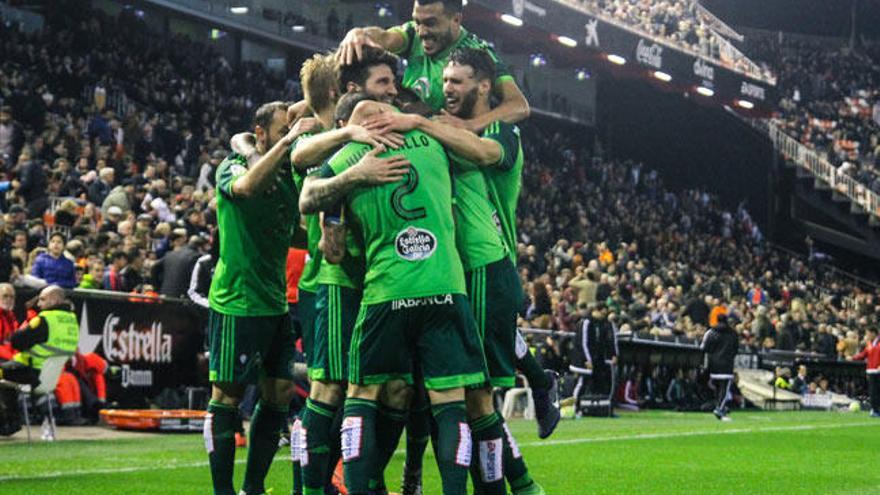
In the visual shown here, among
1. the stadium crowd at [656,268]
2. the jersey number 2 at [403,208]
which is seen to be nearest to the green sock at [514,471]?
the jersey number 2 at [403,208]

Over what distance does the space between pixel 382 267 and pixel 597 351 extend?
1590 cm

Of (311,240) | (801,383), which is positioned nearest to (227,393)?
(311,240)

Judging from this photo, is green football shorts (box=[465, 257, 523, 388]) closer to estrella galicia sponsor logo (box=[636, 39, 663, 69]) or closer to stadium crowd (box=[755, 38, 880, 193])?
estrella galicia sponsor logo (box=[636, 39, 663, 69])

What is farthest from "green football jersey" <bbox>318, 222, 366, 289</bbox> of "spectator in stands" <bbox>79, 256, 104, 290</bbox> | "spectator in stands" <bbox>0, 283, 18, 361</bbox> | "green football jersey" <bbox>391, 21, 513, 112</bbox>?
"spectator in stands" <bbox>79, 256, 104, 290</bbox>

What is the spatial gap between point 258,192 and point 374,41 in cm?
101

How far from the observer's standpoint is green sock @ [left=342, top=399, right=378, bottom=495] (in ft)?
20.3

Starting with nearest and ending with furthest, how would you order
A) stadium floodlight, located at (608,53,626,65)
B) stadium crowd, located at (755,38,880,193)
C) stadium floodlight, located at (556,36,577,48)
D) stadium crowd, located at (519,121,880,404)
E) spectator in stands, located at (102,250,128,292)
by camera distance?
spectator in stands, located at (102,250,128,292) → stadium crowd, located at (519,121,880,404) → stadium floodlight, located at (556,36,577,48) → stadium floodlight, located at (608,53,626,65) → stadium crowd, located at (755,38,880,193)

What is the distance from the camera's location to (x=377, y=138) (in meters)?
6.32

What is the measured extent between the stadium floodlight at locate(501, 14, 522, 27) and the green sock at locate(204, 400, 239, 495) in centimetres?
2994

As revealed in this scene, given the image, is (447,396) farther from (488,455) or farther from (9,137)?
(9,137)

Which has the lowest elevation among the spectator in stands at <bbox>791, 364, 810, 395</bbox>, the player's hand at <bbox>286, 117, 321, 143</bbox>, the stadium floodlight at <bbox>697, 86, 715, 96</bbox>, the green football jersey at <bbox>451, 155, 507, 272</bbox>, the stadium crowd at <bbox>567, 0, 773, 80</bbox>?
the spectator in stands at <bbox>791, 364, 810, 395</bbox>

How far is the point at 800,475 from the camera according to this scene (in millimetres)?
11086

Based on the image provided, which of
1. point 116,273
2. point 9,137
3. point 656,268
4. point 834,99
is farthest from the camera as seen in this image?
point 834,99

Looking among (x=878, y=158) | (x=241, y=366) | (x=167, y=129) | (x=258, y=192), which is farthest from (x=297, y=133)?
(x=878, y=158)
